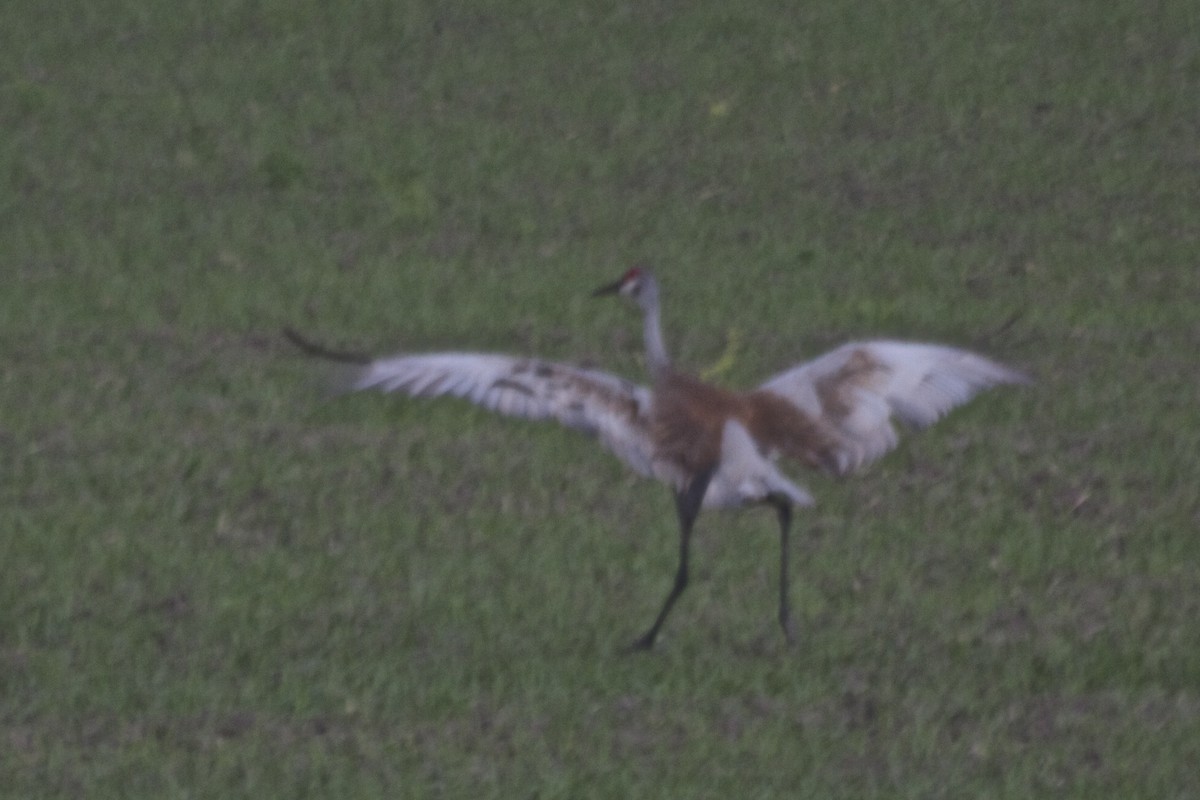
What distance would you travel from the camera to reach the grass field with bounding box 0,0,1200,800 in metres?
6.16

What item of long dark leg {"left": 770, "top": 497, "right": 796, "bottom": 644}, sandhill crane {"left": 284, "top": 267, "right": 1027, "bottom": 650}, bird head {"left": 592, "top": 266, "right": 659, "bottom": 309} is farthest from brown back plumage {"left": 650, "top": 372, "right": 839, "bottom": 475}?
bird head {"left": 592, "top": 266, "right": 659, "bottom": 309}

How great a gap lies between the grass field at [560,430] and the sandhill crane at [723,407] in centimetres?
45

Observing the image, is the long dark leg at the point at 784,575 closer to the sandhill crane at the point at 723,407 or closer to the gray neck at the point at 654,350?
the sandhill crane at the point at 723,407

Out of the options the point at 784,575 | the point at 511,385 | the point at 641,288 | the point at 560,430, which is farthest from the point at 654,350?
the point at 560,430

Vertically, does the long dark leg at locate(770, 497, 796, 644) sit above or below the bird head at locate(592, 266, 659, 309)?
below

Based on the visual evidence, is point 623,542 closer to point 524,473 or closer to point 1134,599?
point 524,473

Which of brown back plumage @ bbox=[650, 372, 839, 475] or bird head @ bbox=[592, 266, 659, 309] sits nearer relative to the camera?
brown back plumage @ bbox=[650, 372, 839, 475]

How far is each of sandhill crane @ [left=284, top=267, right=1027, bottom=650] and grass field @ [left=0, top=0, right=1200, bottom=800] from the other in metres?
0.45

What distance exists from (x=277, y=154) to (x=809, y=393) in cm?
754

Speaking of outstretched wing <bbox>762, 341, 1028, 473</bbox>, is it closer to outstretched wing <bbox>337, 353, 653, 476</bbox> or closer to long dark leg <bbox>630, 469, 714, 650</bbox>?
long dark leg <bbox>630, 469, 714, 650</bbox>

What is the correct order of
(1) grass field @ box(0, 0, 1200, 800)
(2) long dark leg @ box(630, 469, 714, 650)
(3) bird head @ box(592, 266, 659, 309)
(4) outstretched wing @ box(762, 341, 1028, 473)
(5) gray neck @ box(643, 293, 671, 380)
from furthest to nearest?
(3) bird head @ box(592, 266, 659, 309) → (5) gray neck @ box(643, 293, 671, 380) → (4) outstretched wing @ box(762, 341, 1028, 473) → (2) long dark leg @ box(630, 469, 714, 650) → (1) grass field @ box(0, 0, 1200, 800)

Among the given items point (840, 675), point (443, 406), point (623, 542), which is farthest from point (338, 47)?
point (840, 675)

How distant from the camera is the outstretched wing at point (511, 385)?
6.73 metres

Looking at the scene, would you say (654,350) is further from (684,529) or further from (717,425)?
(684,529)
